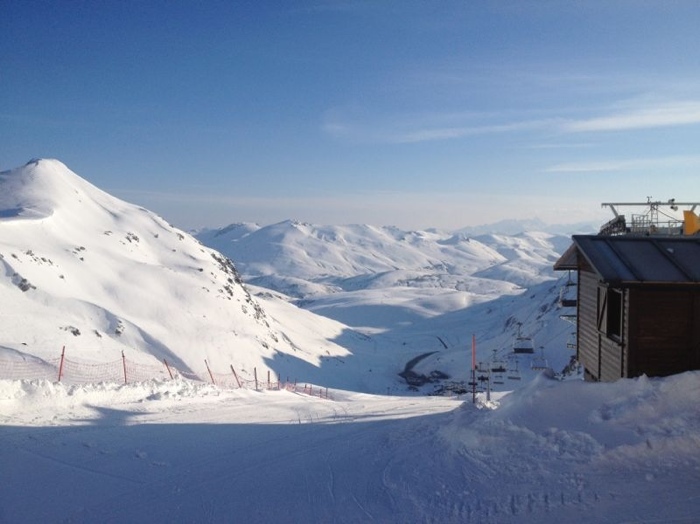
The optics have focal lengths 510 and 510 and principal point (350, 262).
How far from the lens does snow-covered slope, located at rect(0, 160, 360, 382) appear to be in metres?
29.6

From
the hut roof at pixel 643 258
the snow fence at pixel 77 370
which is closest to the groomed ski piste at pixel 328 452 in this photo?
the snow fence at pixel 77 370

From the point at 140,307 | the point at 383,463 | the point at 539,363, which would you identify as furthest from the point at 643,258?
the point at 140,307

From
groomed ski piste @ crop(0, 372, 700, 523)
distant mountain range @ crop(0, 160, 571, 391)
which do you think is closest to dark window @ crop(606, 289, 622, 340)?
groomed ski piste @ crop(0, 372, 700, 523)

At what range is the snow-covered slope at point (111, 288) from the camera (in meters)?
29.6

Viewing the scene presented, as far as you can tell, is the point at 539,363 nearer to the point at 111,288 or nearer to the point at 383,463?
the point at 111,288

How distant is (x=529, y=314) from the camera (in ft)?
286

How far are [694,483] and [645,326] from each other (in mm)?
5075

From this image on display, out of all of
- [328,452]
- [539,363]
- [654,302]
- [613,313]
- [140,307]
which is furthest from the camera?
[539,363]

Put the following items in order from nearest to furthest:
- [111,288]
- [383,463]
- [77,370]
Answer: [383,463]
[77,370]
[111,288]

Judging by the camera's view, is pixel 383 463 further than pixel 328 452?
No

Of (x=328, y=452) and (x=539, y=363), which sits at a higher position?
(x=328, y=452)

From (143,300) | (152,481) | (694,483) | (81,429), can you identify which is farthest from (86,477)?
(143,300)

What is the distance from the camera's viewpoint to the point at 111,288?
1631 inches

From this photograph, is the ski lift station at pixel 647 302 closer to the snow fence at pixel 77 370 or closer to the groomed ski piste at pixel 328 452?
the groomed ski piste at pixel 328 452
